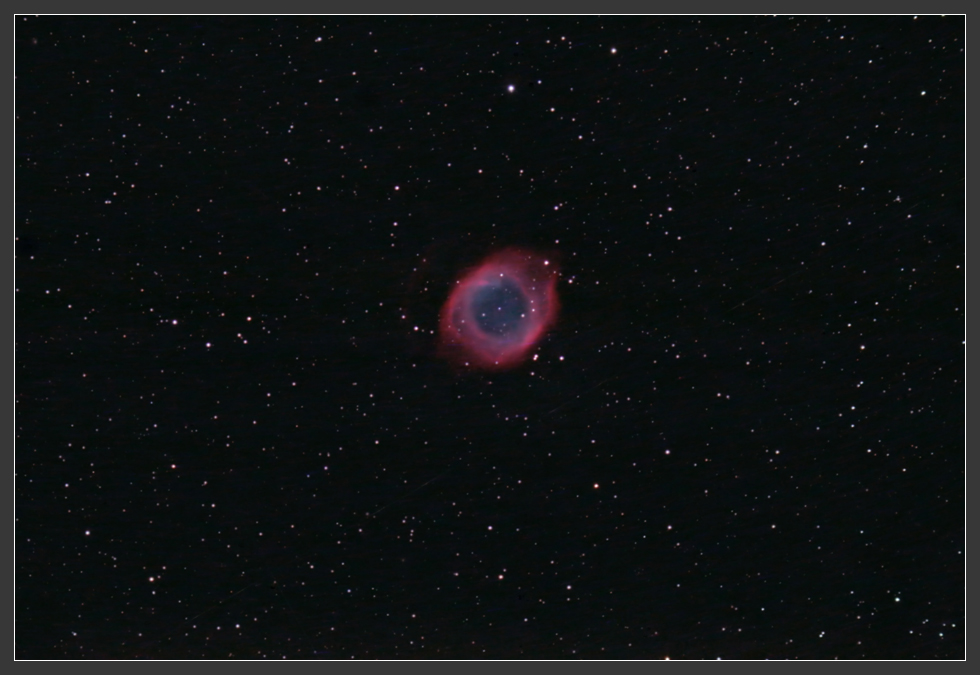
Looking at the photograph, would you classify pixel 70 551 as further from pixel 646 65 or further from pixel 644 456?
pixel 646 65

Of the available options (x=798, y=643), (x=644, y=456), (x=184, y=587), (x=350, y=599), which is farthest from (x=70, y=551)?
(x=798, y=643)
